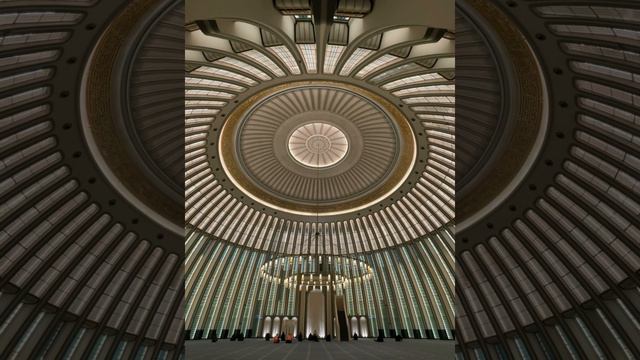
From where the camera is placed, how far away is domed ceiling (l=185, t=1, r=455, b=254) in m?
5.65

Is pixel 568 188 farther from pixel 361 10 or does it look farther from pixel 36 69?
pixel 36 69

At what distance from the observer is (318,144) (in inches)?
713

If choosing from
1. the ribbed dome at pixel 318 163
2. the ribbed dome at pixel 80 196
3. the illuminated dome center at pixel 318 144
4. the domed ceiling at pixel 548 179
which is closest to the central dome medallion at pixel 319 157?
the illuminated dome center at pixel 318 144

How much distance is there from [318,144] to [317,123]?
13.8 feet

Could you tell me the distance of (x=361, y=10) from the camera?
198 inches

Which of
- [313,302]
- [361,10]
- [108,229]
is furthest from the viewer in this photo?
[108,229]

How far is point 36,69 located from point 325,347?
527 inches

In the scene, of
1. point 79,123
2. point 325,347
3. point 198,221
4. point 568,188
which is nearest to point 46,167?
point 79,123

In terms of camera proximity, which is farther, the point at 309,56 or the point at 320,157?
the point at 320,157

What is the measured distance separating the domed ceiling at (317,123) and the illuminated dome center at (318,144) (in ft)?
0.24

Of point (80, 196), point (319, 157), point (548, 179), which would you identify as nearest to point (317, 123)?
point (319, 157)

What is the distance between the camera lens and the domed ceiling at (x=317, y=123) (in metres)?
5.65

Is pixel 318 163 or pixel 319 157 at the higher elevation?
pixel 319 157

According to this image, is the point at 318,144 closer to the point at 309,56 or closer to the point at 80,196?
the point at 309,56
